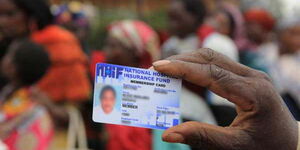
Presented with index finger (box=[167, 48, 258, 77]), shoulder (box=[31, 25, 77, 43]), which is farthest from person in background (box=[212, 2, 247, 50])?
index finger (box=[167, 48, 258, 77])

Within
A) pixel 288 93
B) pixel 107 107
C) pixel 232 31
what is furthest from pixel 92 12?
pixel 107 107

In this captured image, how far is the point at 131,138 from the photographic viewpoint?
11.8 feet

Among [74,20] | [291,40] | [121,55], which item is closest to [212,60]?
[121,55]

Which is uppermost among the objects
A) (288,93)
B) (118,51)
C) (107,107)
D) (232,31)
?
(232,31)

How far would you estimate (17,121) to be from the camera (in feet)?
10.6

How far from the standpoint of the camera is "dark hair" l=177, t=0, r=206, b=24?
5297 mm

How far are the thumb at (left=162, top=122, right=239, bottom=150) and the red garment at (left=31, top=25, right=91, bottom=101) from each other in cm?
319

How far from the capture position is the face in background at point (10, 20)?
4.38 m

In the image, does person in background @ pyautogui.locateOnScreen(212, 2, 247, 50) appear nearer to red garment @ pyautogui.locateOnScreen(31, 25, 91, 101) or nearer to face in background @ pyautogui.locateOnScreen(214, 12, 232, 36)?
face in background @ pyautogui.locateOnScreen(214, 12, 232, 36)

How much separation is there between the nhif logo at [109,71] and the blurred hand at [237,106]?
0.10 meters

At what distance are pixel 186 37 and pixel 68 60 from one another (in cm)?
113

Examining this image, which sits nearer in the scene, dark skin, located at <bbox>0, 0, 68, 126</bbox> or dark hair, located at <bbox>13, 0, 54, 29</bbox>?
dark skin, located at <bbox>0, 0, 68, 126</bbox>

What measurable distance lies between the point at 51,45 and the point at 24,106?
4.91ft

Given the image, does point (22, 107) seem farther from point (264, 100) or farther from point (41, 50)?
point (264, 100)
